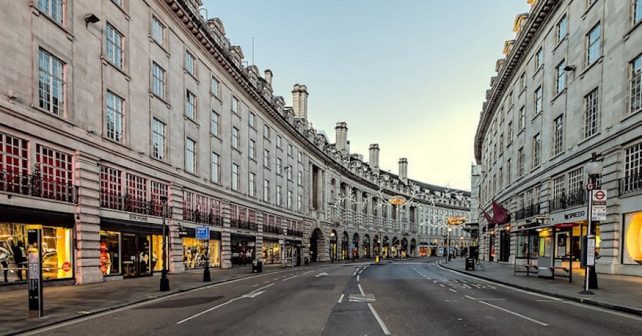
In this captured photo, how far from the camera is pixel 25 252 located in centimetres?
1939

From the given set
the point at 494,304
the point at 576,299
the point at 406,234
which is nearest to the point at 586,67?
the point at 576,299

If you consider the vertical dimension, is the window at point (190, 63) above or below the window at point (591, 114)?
above

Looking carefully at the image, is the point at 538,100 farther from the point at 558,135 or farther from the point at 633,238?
the point at 633,238

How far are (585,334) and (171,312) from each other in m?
11.2

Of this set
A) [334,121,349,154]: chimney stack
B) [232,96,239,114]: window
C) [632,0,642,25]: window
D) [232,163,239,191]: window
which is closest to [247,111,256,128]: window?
[232,96,239,114]: window

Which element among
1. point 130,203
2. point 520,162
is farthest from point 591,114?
point 130,203

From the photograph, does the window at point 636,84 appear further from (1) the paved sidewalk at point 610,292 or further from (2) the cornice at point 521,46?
(2) the cornice at point 521,46

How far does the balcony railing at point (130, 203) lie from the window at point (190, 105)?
8620 mm

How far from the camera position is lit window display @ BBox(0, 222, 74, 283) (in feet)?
61.3

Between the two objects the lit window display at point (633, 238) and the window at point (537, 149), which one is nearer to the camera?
the lit window display at point (633, 238)

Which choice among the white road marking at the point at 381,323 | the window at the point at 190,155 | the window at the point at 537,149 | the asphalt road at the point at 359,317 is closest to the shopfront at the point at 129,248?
the window at the point at 190,155

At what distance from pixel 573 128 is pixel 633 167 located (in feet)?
23.2

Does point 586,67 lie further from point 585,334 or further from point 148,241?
point 148,241

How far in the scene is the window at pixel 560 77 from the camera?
31.7 meters
